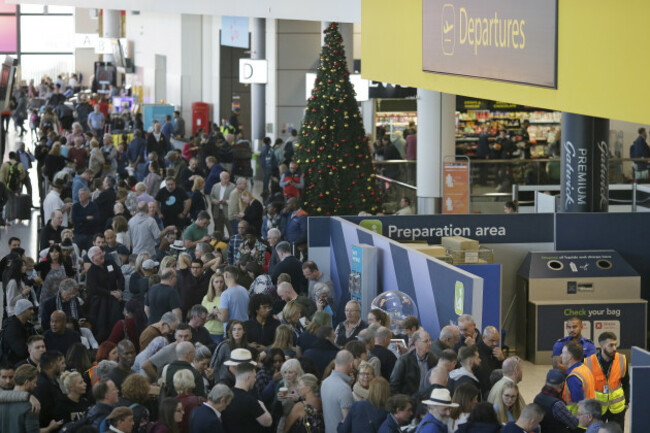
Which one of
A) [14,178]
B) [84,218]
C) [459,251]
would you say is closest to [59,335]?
[459,251]

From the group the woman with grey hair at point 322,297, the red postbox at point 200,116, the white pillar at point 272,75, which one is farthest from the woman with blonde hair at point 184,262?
the red postbox at point 200,116

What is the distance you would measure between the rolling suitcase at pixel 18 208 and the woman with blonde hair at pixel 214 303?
34.0 feet

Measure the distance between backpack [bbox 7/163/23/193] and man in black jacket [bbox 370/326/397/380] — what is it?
13.1 metres

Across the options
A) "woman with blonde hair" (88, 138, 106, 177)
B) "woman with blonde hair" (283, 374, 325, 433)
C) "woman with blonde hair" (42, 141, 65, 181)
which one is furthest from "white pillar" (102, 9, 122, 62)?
"woman with blonde hair" (283, 374, 325, 433)

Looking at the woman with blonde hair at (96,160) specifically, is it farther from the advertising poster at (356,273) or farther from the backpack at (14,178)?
the advertising poster at (356,273)

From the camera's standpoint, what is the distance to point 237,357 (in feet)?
27.6

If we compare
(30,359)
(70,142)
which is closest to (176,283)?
(30,359)

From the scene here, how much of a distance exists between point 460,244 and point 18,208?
11.2m

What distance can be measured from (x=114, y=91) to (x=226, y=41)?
15.4 meters

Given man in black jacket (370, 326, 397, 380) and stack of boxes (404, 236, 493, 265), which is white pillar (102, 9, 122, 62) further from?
man in black jacket (370, 326, 397, 380)

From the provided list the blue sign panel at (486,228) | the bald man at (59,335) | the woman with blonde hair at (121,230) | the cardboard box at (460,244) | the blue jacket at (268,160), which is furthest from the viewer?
the blue jacket at (268,160)

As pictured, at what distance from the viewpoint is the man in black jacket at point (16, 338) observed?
32.9 ft

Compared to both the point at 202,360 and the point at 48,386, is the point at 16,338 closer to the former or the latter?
the point at 48,386

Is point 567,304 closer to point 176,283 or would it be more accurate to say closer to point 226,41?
point 176,283
